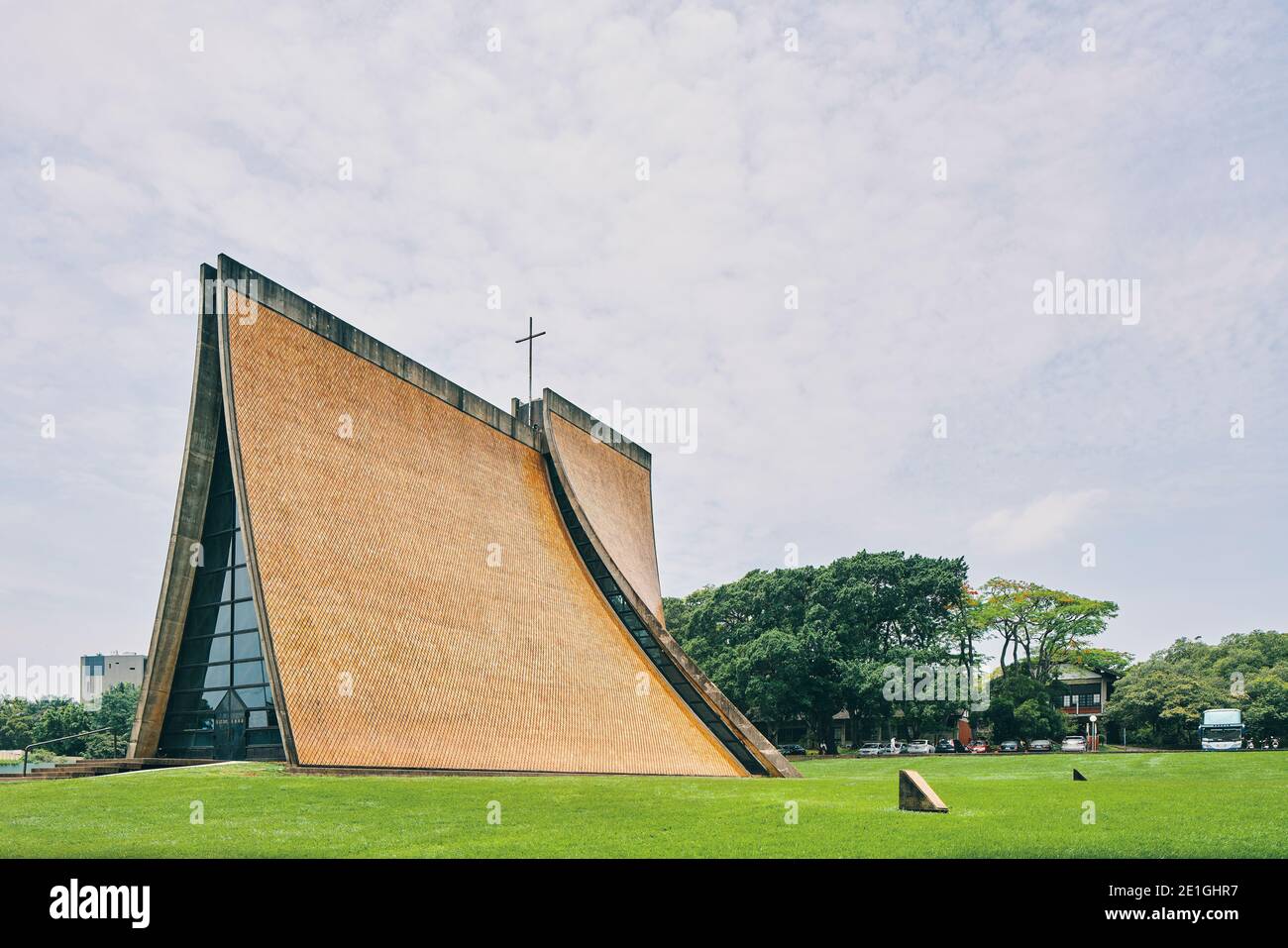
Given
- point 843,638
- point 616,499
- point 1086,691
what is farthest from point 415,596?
point 1086,691

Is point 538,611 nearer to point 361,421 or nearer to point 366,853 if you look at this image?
point 361,421

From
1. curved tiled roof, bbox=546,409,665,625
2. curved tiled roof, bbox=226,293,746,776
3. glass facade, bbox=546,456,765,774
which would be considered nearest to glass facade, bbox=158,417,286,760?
curved tiled roof, bbox=226,293,746,776

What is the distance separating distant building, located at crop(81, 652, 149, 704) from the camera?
4103 inches

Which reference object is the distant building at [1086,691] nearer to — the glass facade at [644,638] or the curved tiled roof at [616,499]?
the curved tiled roof at [616,499]

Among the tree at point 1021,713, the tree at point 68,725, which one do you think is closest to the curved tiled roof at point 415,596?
the tree at point 68,725

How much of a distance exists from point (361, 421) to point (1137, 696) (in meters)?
45.0

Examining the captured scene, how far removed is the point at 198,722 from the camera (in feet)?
60.2

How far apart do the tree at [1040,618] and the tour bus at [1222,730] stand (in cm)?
800

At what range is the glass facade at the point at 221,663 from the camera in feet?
58.2

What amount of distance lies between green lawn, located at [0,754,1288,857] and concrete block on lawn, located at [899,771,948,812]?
0.24 metres

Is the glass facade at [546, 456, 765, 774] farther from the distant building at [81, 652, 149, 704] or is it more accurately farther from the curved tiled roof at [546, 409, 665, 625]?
the distant building at [81, 652, 149, 704]

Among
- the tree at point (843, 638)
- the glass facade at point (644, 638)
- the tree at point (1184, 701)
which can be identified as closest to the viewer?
the glass facade at point (644, 638)

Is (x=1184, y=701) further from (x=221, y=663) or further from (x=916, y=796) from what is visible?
(x=221, y=663)

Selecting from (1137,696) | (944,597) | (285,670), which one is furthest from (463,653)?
(1137,696)
